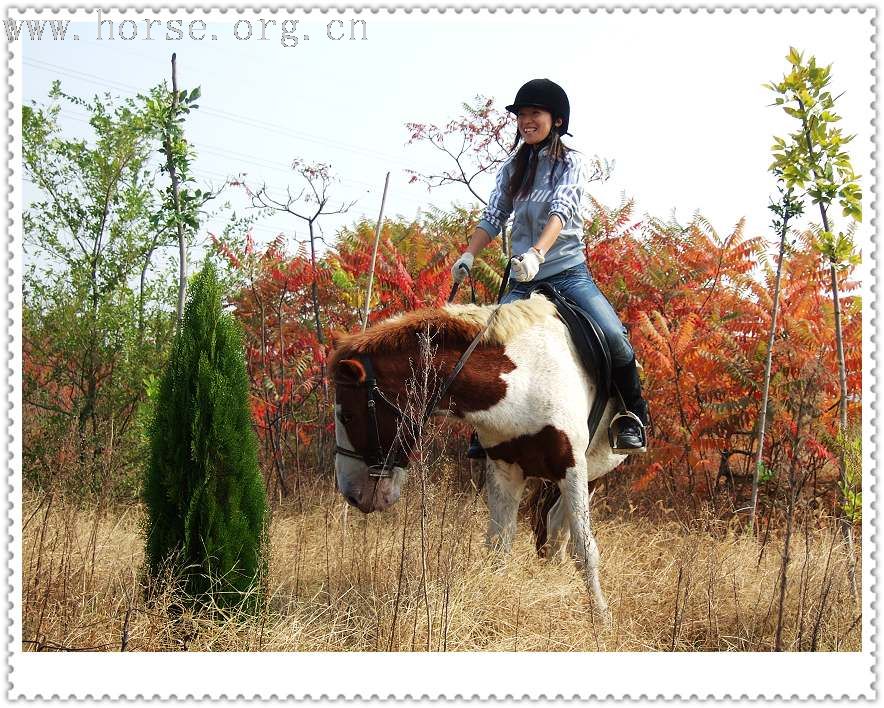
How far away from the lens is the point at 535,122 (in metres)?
5.23

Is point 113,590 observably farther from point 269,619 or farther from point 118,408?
point 118,408

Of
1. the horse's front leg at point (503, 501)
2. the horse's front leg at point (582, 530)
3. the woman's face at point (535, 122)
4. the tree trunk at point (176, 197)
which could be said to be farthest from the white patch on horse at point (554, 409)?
the tree trunk at point (176, 197)

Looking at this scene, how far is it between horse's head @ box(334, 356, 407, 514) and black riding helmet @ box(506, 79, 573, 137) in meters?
1.95

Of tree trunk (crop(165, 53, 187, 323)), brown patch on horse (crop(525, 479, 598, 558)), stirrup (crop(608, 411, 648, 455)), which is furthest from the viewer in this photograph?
tree trunk (crop(165, 53, 187, 323))

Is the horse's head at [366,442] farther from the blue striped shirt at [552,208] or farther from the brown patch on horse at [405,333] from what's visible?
the blue striped shirt at [552,208]

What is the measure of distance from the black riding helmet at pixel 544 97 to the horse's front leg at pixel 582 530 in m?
2.26

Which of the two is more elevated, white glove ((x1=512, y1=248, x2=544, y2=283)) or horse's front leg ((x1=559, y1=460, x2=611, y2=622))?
white glove ((x1=512, y1=248, x2=544, y2=283))

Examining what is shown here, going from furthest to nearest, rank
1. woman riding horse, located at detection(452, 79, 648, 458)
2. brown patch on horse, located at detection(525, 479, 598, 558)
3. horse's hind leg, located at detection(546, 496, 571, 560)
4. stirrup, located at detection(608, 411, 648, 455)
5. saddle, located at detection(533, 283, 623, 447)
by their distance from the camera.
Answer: brown patch on horse, located at detection(525, 479, 598, 558)
horse's hind leg, located at detection(546, 496, 571, 560)
stirrup, located at detection(608, 411, 648, 455)
woman riding horse, located at detection(452, 79, 648, 458)
saddle, located at detection(533, 283, 623, 447)

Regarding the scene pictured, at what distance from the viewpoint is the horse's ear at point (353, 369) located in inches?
183

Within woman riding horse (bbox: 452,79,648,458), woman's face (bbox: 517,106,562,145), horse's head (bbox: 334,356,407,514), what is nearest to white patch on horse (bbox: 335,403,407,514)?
horse's head (bbox: 334,356,407,514)

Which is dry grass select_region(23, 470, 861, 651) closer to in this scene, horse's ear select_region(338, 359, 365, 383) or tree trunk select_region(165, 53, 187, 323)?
horse's ear select_region(338, 359, 365, 383)

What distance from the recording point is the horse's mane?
474 cm

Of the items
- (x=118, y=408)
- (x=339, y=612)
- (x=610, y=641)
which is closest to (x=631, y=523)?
(x=610, y=641)

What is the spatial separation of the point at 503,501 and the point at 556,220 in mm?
1803
